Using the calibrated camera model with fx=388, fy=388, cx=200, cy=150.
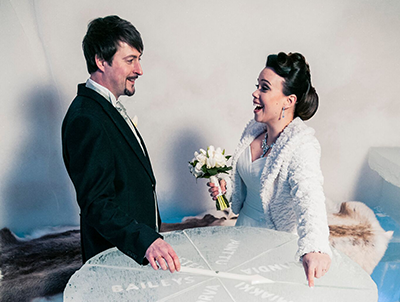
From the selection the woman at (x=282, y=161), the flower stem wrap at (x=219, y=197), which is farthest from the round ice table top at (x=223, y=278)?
the flower stem wrap at (x=219, y=197)

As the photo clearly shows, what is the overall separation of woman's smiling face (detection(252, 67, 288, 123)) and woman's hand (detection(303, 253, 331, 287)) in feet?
3.00

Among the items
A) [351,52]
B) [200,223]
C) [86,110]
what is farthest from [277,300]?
[351,52]

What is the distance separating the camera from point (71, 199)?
4.29 m

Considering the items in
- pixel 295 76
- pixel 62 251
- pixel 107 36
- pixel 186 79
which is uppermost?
pixel 107 36

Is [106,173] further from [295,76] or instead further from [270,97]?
[295,76]

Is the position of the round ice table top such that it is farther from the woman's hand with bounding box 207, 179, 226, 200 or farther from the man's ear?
the man's ear

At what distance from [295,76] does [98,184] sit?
1286 mm

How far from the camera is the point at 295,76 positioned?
2277 mm

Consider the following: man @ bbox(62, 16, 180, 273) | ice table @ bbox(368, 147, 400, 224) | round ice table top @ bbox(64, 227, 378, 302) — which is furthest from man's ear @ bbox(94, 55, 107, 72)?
ice table @ bbox(368, 147, 400, 224)

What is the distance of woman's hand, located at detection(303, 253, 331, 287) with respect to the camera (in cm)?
167

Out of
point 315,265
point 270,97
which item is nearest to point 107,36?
point 270,97

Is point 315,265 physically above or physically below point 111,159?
below

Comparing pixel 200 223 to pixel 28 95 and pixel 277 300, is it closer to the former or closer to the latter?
pixel 28 95

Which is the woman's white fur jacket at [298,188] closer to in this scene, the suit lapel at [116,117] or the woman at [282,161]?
the woman at [282,161]
